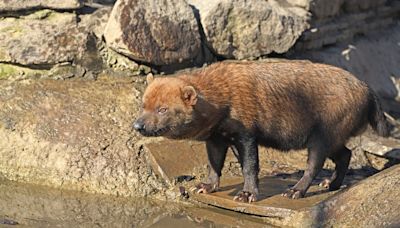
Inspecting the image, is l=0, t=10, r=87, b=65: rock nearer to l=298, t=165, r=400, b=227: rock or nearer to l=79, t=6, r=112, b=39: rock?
l=79, t=6, r=112, b=39: rock

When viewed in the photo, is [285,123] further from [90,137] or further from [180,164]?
[90,137]

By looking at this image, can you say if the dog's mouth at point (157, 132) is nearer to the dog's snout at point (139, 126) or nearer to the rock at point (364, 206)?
the dog's snout at point (139, 126)

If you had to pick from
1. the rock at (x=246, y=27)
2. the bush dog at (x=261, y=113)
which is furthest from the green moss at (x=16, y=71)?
the bush dog at (x=261, y=113)

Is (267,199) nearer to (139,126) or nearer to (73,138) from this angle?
(139,126)

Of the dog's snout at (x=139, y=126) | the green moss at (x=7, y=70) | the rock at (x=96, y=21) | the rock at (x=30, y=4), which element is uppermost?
the rock at (x=30, y=4)

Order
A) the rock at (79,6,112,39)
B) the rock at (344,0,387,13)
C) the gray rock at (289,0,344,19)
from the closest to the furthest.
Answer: the rock at (79,6,112,39)
the gray rock at (289,0,344,19)
the rock at (344,0,387,13)

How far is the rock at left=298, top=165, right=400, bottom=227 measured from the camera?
7461 mm

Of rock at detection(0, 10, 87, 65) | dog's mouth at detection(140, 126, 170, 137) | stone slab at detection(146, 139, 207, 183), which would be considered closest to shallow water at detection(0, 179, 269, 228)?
stone slab at detection(146, 139, 207, 183)

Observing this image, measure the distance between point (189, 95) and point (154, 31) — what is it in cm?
242

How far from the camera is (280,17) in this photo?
11242 millimetres

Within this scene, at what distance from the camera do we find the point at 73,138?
371 inches

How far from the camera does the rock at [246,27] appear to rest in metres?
10.9

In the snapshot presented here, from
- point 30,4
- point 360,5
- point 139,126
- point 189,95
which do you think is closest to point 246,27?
point 30,4

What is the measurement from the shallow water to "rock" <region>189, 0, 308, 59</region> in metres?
2.90
